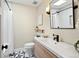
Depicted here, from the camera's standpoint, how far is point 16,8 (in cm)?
489

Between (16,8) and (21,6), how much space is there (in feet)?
0.95

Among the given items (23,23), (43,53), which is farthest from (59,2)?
(23,23)

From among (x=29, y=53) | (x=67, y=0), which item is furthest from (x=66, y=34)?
(x=29, y=53)

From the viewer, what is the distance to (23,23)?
5.01 metres

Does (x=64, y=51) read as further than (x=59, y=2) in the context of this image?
No

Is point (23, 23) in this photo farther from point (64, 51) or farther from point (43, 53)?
point (64, 51)

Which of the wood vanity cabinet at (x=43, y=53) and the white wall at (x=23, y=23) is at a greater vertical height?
the white wall at (x=23, y=23)

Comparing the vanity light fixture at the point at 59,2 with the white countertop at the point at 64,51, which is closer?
the white countertop at the point at 64,51

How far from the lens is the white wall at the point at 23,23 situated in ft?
16.0

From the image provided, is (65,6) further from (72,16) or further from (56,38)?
(56,38)

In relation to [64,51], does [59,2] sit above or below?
above

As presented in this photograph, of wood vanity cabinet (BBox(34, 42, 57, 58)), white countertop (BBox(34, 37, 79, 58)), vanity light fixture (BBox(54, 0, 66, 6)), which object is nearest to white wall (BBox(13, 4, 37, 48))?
wood vanity cabinet (BBox(34, 42, 57, 58))

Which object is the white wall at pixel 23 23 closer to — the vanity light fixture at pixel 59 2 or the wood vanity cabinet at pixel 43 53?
the wood vanity cabinet at pixel 43 53

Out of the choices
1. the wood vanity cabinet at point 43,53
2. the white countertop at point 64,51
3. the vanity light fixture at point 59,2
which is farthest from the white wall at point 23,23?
the white countertop at point 64,51
